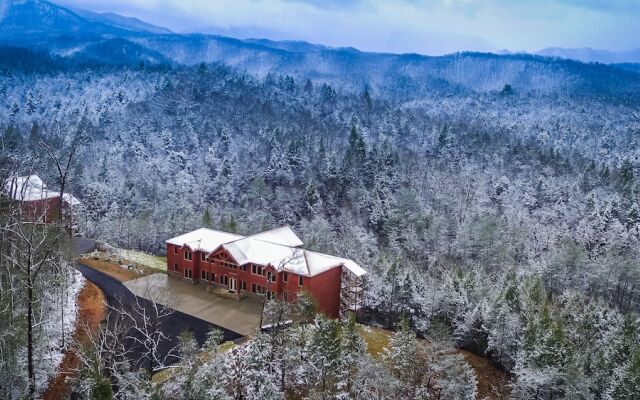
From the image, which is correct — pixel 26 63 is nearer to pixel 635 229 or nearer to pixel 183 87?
pixel 183 87

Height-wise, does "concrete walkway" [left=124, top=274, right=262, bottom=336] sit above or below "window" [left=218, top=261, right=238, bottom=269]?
below

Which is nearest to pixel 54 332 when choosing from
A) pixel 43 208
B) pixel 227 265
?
pixel 227 265

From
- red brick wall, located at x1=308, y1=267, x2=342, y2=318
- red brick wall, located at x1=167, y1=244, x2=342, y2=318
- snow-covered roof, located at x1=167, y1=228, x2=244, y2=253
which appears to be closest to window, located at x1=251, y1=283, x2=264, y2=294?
red brick wall, located at x1=167, y1=244, x2=342, y2=318

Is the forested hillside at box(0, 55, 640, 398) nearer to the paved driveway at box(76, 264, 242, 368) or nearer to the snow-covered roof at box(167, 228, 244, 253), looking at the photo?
the paved driveway at box(76, 264, 242, 368)

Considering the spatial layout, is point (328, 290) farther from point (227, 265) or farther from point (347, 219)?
point (347, 219)

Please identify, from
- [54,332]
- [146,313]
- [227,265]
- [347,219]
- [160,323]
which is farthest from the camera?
[347,219]

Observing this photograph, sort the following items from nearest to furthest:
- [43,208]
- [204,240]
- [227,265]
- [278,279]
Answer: [278,279] < [227,265] < [43,208] < [204,240]

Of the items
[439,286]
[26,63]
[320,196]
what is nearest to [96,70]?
[26,63]

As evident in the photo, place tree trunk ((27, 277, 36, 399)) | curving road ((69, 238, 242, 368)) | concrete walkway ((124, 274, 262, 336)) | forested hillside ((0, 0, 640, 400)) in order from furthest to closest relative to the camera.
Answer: concrete walkway ((124, 274, 262, 336)), curving road ((69, 238, 242, 368)), forested hillside ((0, 0, 640, 400)), tree trunk ((27, 277, 36, 399))
